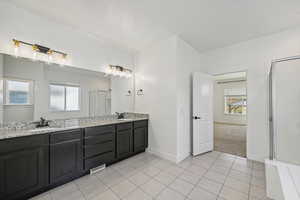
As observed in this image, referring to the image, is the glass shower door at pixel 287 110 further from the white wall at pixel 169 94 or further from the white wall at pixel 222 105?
the white wall at pixel 222 105

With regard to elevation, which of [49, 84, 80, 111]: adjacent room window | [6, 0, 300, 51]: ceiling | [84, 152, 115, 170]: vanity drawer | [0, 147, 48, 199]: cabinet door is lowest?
[84, 152, 115, 170]: vanity drawer

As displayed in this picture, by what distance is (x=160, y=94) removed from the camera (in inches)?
114

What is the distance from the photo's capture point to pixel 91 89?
2.80 metres

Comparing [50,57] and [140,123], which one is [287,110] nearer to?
[140,123]

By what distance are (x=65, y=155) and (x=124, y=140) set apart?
3.54 feet

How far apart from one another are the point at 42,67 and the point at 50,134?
1.22m

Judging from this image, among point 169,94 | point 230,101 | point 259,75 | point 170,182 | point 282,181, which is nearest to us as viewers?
point 282,181

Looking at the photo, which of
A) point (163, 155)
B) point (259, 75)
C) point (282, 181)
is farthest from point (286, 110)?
point (163, 155)

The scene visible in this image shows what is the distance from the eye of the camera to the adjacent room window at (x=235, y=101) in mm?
6426

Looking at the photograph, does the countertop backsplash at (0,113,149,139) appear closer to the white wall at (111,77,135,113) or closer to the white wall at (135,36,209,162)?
the white wall at (111,77,135,113)

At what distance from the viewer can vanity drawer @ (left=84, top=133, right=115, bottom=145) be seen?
2.10 metres

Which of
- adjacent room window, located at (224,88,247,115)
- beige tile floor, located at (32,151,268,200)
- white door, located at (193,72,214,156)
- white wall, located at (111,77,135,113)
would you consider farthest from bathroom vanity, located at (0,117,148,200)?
adjacent room window, located at (224,88,247,115)

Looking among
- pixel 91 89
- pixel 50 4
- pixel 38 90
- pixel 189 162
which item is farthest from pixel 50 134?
pixel 189 162

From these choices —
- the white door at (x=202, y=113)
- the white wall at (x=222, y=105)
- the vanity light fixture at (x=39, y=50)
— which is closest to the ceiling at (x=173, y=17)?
the vanity light fixture at (x=39, y=50)
